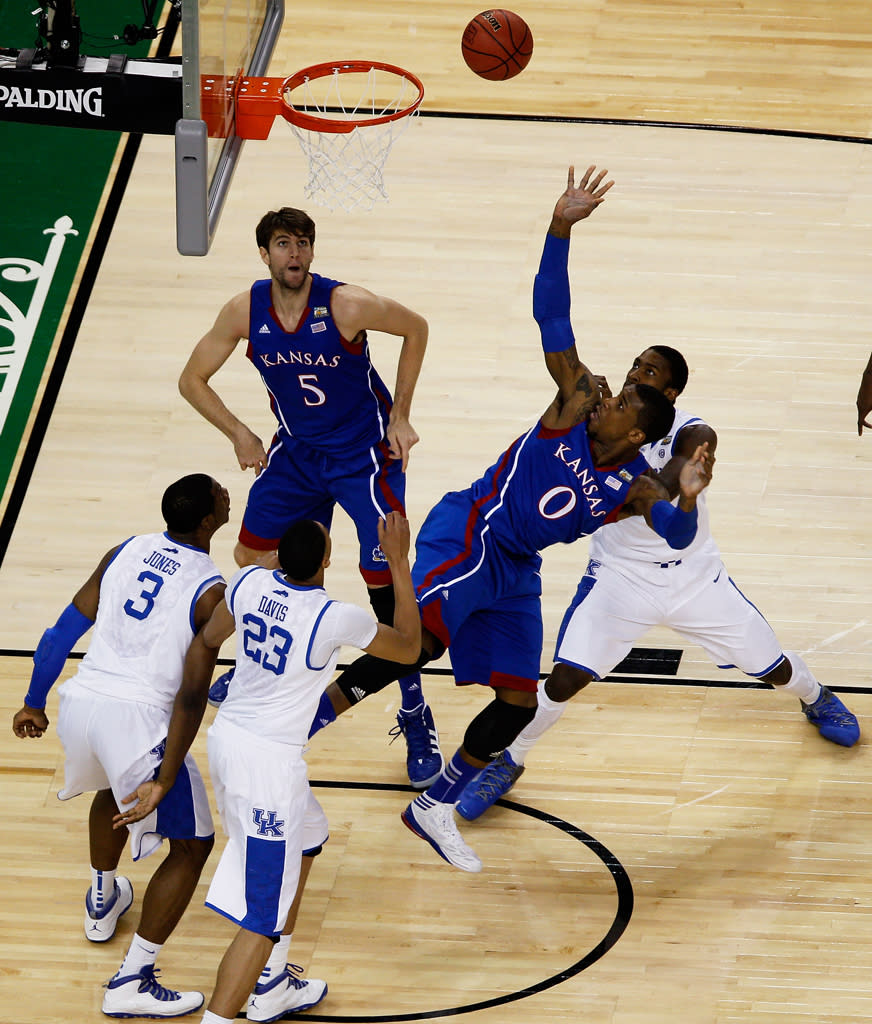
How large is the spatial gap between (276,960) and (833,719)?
2731mm

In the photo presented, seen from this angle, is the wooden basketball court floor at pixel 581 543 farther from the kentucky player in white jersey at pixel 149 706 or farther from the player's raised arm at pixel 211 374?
the player's raised arm at pixel 211 374

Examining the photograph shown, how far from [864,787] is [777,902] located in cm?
81

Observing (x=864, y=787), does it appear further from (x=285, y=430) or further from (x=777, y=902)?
(x=285, y=430)

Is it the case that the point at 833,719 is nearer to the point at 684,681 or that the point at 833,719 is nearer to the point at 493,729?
the point at 684,681

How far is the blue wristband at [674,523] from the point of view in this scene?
249 inches

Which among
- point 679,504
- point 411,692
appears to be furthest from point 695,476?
point 411,692

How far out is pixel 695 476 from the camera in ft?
20.2

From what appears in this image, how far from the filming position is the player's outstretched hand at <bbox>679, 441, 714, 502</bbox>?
6.16 m

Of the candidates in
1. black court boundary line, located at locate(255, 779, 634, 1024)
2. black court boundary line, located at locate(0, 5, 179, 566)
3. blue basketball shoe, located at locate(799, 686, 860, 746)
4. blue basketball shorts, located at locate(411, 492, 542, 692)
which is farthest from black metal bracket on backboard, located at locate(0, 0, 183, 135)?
blue basketball shoe, located at locate(799, 686, 860, 746)

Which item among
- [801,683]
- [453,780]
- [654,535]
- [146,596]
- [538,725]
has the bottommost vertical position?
[453,780]

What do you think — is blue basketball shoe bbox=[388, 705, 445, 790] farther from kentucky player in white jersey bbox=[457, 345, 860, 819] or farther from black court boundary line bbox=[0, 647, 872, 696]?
black court boundary line bbox=[0, 647, 872, 696]

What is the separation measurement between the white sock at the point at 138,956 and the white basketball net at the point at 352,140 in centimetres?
461

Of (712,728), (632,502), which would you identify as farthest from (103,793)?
(712,728)

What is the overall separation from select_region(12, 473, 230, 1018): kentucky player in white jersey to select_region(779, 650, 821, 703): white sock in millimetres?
2534
